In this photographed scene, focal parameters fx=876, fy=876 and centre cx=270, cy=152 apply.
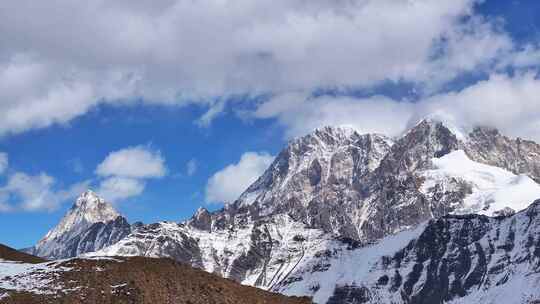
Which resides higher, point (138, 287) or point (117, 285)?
point (117, 285)

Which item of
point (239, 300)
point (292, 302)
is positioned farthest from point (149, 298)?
point (292, 302)

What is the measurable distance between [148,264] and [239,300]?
883 inches

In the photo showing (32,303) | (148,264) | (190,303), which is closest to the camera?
(32,303)

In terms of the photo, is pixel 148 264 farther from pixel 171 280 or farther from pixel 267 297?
pixel 267 297

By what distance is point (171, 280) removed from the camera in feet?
627

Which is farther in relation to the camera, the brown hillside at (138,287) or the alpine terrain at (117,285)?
the alpine terrain at (117,285)

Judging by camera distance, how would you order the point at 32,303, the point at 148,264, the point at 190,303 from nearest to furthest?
the point at 32,303 < the point at 190,303 < the point at 148,264

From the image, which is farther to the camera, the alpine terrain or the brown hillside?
the alpine terrain

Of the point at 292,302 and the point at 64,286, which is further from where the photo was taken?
the point at 292,302

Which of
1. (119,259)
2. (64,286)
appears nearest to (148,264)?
(119,259)

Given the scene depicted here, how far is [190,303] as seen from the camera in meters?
184

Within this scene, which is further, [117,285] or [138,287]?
[117,285]

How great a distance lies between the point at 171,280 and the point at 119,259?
15.0m

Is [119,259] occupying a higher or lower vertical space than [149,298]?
higher
